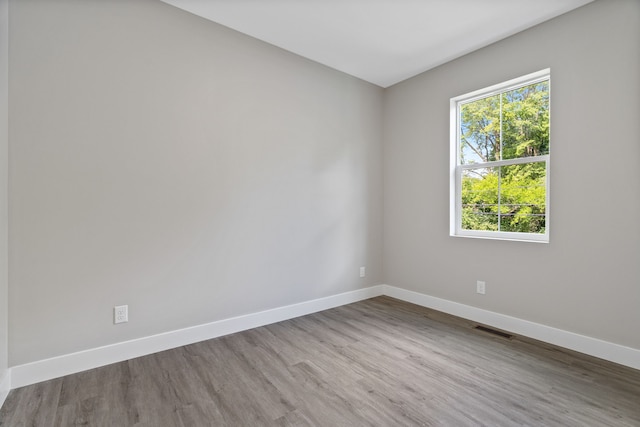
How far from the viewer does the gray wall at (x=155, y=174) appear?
1.92 meters

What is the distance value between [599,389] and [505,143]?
2.07 meters

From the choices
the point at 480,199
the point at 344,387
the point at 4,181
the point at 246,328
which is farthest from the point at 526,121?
the point at 4,181

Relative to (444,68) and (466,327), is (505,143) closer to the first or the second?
(444,68)

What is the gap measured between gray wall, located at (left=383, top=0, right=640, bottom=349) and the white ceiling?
0.23 m

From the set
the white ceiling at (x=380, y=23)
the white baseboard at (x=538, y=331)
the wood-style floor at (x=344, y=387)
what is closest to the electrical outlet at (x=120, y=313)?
the wood-style floor at (x=344, y=387)

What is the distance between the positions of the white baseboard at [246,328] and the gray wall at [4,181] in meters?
0.19

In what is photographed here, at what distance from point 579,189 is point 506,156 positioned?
69 centimetres

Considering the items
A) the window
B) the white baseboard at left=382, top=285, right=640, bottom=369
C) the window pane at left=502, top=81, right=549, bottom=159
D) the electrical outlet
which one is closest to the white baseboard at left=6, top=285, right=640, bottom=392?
the white baseboard at left=382, top=285, right=640, bottom=369

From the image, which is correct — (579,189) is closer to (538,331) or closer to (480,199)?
(480,199)

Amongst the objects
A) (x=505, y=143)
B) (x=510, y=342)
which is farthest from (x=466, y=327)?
(x=505, y=143)

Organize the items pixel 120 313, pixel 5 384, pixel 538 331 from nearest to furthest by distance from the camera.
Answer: pixel 5 384 → pixel 120 313 → pixel 538 331

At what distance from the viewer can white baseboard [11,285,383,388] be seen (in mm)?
1906

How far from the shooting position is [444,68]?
10.8 ft

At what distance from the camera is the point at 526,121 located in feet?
9.02
